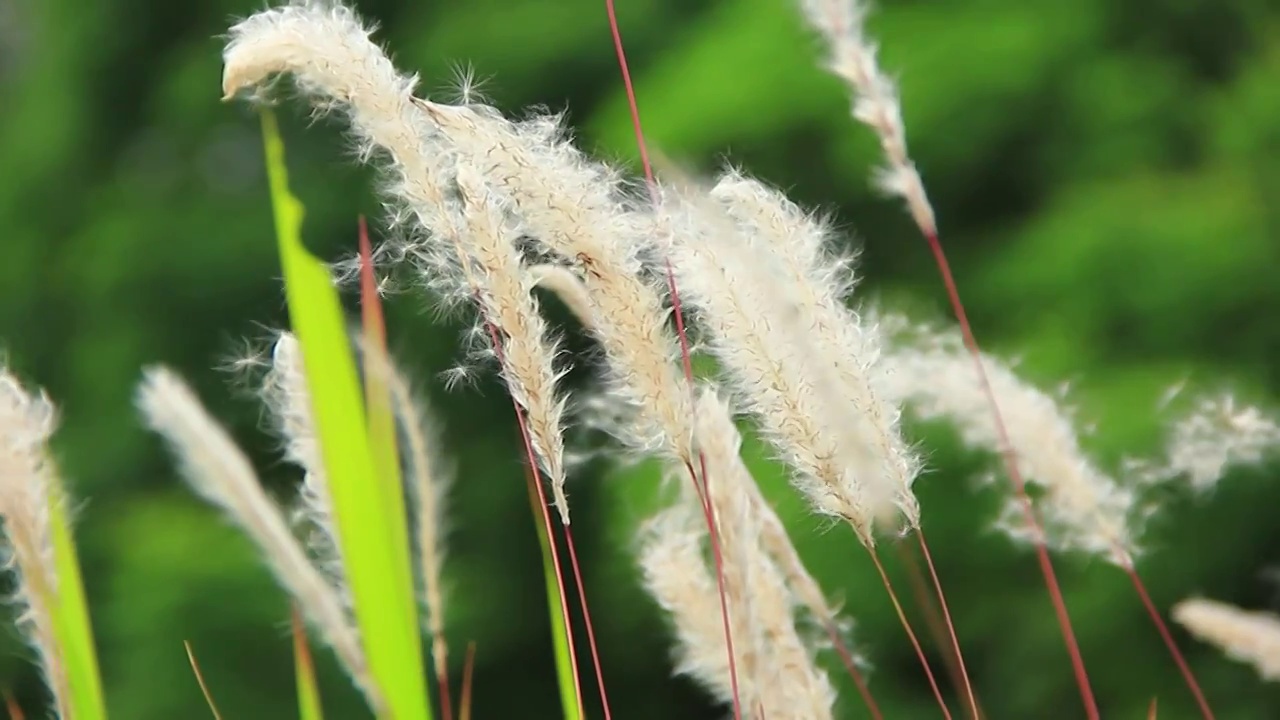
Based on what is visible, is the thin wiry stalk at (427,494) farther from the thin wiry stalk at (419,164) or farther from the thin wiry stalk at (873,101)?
the thin wiry stalk at (873,101)

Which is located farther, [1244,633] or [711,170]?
[711,170]

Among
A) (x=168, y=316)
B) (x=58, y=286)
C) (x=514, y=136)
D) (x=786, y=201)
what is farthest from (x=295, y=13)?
(x=58, y=286)

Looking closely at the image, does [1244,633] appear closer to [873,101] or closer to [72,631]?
[873,101]

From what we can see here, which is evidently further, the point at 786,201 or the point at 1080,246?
the point at 1080,246

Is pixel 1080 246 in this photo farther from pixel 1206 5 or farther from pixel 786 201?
pixel 786 201

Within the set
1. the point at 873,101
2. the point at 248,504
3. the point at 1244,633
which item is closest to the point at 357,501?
the point at 248,504

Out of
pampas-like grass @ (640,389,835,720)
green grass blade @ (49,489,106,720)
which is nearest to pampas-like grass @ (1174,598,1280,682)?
pampas-like grass @ (640,389,835,720)
